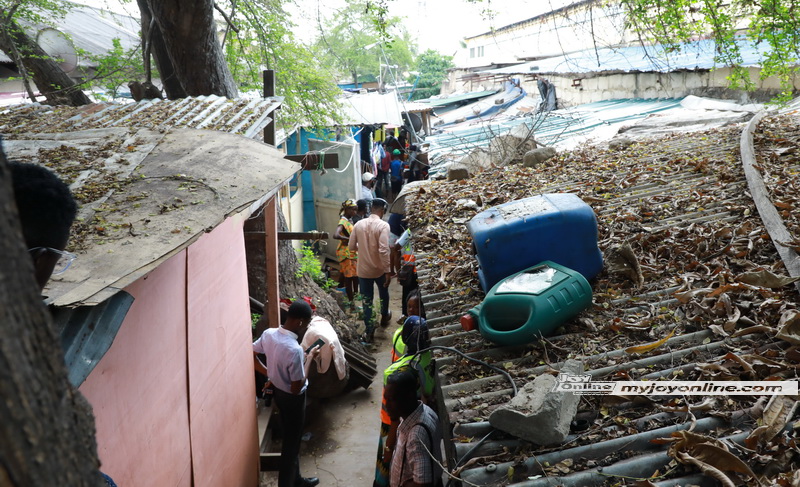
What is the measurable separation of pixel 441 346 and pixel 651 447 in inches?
61.1

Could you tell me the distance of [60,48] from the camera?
432 inches

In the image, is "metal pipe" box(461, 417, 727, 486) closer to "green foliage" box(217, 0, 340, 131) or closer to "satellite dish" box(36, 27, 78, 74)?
"green foliage" box(217, 0, 340, 131)

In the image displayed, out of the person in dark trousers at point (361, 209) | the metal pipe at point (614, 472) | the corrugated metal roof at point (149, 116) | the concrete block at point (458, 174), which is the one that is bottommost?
the person in dark trousers at point (361, 209)

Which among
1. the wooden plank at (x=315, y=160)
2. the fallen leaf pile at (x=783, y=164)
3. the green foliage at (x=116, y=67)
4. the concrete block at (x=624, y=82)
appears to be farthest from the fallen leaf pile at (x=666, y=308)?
the concrete block at (x=624, y=82)

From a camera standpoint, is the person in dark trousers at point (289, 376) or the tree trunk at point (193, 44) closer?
the person in dark trousers at point (289, 376)

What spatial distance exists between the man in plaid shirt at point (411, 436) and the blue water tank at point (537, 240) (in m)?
1.01

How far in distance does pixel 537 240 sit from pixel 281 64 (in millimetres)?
7968

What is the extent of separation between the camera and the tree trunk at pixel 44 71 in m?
9.26

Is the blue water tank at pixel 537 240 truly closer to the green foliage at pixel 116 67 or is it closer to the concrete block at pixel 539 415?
the concrete block at pixel 539 415

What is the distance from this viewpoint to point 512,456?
2.83 metres

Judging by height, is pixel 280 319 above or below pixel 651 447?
below

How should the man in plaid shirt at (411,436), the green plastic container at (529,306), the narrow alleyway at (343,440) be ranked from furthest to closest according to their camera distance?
the narrow alleyway at (343,440), the man in plaid shirt at (411,436), the green plastic container at (529,306)

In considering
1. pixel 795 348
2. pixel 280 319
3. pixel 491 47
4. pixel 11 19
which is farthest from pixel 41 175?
pixel 491 47

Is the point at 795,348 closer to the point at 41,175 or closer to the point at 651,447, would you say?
the point at 651,447
